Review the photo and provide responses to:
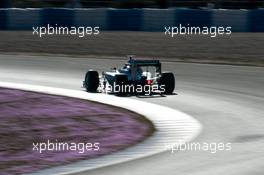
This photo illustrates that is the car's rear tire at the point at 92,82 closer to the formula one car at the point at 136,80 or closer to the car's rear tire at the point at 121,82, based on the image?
the formula one car at the point at 136,80

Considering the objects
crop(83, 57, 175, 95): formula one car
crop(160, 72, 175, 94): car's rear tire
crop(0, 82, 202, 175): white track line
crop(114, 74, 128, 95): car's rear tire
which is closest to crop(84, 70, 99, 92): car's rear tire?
crop(83, 57, 175, 95): formula one car

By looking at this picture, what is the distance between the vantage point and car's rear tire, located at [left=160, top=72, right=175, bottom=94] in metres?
15.8

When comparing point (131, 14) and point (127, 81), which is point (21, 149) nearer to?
point (127, 81)

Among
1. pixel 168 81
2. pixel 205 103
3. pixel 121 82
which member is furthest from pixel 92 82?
pixel 205 103

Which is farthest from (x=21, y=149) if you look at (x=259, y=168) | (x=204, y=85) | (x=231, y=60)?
(x=231, y=60)

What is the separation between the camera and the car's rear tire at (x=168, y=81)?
51.7 ft

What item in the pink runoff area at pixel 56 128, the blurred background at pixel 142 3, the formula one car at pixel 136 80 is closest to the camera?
the pink runoff area at pixel 56 128

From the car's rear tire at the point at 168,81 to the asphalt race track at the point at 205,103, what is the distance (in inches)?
10.4

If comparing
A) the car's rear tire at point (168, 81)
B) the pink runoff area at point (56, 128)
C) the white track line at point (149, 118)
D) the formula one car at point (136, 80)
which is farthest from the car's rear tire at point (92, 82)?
the car's rear tire at point (168, 81)

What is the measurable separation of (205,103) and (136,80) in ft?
5.60

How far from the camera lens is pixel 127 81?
51.2ft

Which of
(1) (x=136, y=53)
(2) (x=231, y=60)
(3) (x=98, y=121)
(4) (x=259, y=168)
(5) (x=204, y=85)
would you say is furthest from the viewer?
(1) (x=136, y=53)

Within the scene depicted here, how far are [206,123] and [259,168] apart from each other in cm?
352

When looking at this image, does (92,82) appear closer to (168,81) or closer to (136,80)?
(136,80)
